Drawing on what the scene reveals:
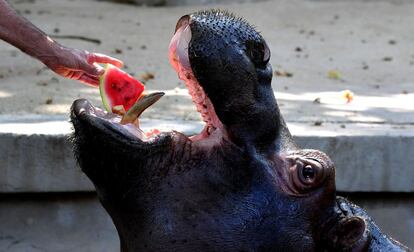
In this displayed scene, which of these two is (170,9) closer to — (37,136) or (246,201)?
(37,136)

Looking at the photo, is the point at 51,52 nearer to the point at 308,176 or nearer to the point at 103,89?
the point at 103,89

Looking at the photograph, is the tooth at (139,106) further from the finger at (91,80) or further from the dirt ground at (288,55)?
the dirt ground at (288,55)

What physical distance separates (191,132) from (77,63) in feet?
3.76

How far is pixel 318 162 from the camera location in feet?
10.4

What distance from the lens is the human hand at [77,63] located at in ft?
11.9

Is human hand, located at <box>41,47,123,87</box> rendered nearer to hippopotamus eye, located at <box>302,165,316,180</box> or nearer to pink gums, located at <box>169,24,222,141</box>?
pink gums, located at <box>169,24,222,141</box>

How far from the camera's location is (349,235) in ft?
10.5

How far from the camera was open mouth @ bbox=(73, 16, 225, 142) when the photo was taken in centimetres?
323

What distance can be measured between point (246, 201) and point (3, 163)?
1771 millimetres

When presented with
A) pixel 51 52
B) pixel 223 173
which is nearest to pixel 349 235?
pixel 223 173

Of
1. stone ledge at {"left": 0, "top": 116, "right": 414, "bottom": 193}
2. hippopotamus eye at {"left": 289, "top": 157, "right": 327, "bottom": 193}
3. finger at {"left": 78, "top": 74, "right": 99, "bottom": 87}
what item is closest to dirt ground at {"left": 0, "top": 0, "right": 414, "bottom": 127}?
stone ledge at {"left": 0, "top": 116, "right": 414, "bottom": 193}

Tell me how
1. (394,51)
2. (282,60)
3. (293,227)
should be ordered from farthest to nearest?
(394,51) < (282,60) < (293,227)

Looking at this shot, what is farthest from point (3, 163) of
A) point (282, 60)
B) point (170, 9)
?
point (170, 9)

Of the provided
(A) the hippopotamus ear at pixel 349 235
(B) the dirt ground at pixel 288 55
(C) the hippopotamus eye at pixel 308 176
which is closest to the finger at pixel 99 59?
(C) the hippopotamus eye at pixel 308 176
